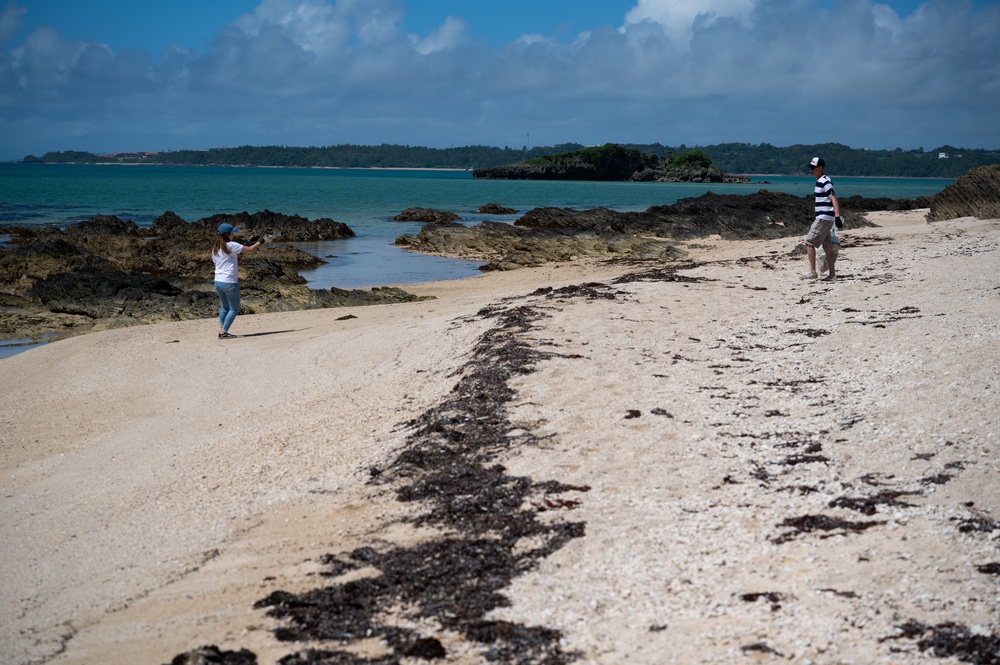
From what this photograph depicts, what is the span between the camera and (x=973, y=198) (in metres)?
22.5

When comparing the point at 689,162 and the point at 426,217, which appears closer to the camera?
the point at 426,217

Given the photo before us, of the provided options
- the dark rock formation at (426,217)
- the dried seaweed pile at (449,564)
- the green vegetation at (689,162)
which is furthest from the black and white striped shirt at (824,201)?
the green vegetation at (689,162)

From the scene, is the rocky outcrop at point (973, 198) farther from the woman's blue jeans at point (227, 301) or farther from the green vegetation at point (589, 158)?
the green vegetation at point (589, 158)

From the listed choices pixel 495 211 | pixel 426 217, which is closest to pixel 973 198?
pixel 426 217

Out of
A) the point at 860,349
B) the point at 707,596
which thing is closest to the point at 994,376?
the point at 860,349

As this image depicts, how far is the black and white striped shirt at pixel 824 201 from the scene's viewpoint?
1148 cm

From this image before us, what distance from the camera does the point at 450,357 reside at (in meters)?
8.55

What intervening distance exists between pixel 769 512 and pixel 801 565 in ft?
2.01

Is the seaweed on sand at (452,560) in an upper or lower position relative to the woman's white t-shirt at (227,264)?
lower

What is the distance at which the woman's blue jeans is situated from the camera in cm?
1124

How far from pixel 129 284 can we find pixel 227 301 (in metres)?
5.33

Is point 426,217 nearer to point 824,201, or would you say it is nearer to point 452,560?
point 824,201

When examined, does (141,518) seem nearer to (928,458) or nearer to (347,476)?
(347,476)

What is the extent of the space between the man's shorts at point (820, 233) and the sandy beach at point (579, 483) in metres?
1.67
